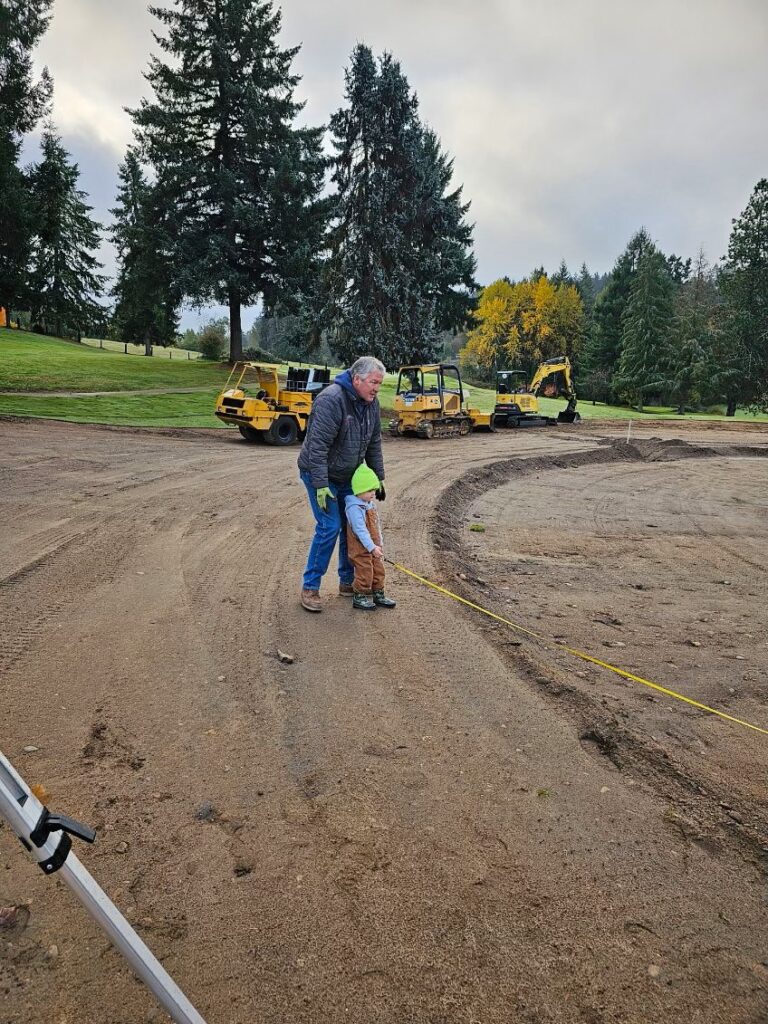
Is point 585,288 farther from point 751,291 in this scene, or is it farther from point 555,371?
point 555,371

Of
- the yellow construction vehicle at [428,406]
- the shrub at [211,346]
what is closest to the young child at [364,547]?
the yellow construction vehicle at [428,406]

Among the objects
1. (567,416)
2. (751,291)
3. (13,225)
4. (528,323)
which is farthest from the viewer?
(528,323)

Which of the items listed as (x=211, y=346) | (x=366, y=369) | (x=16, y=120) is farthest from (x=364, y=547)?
(x=211, y=346)

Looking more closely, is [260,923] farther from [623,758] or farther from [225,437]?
[225,437]

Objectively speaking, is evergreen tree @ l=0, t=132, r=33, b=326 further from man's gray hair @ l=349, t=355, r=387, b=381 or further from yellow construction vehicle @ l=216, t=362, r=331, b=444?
man's gray hair @ l=349, t=355, r=387, b=381

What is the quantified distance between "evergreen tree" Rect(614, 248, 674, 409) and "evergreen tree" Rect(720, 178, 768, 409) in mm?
5726

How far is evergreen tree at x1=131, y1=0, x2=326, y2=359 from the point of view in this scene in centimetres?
3050

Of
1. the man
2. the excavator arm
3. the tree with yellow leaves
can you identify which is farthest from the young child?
the tree with yellow leaves

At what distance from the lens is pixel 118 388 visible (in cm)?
2748

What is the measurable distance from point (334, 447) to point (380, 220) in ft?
100

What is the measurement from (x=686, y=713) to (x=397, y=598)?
2.60 metres

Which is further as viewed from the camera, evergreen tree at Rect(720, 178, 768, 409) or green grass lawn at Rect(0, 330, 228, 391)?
evergreen tree at Rect(720, 178, 768, 409)

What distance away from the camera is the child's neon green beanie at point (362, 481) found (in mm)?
5367

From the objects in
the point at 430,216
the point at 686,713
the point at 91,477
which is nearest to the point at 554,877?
the point at 686,713
